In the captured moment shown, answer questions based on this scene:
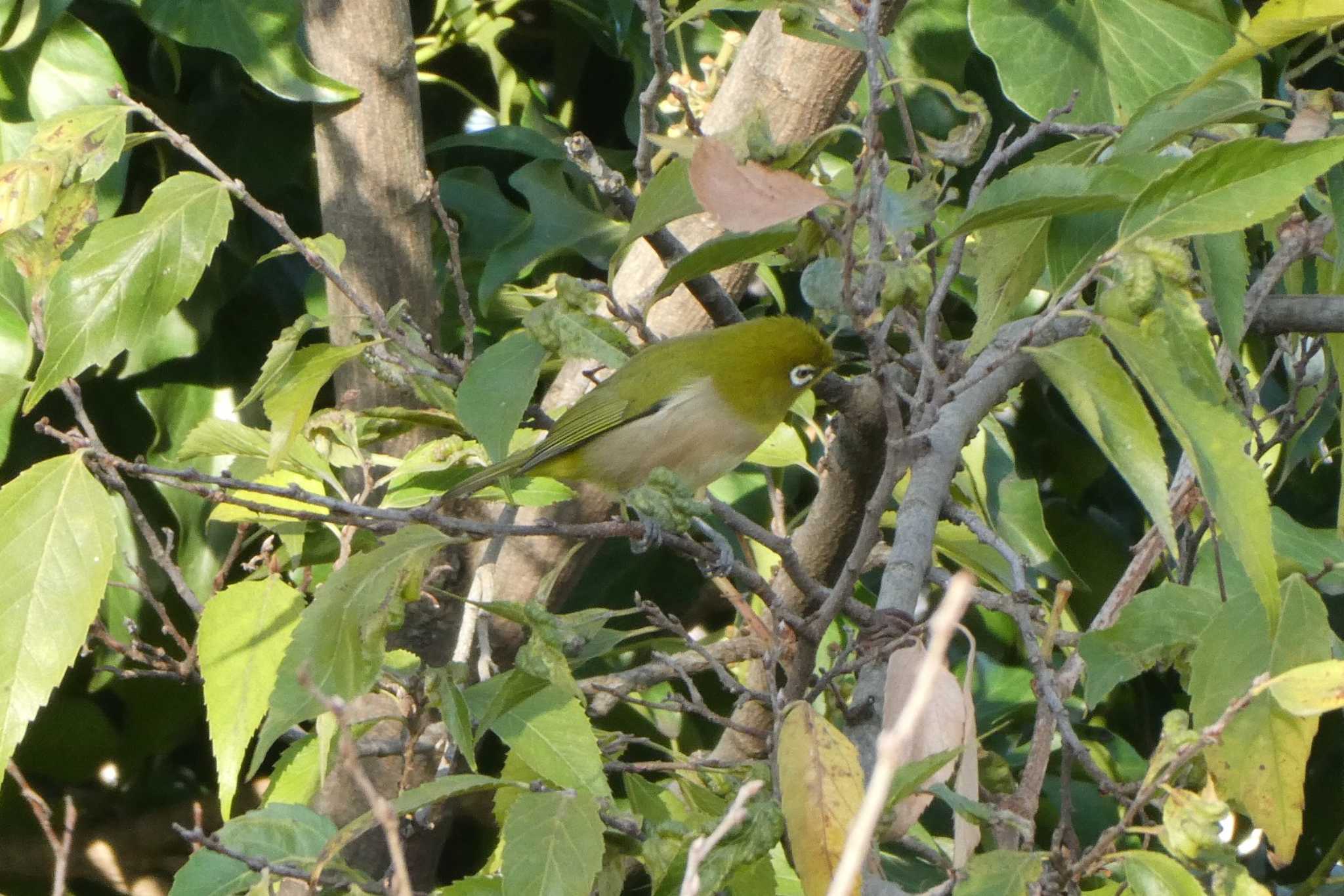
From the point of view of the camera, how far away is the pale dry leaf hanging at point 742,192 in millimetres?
1102

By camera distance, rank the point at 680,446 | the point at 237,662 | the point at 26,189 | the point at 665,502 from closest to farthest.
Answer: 1. the point at 665,502
2. the point at 26,189
3. the point at 237,662
4. the point at 680,446

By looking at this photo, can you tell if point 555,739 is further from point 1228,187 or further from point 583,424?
point 583,424

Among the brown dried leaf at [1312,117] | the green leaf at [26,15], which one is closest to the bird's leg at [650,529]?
the brown dried leaf at [1312,117]

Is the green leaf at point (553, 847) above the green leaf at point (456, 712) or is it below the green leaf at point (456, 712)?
above

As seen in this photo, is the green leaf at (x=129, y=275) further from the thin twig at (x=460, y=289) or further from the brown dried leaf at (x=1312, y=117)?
the brown dried leaf at (x=1312, y=117)

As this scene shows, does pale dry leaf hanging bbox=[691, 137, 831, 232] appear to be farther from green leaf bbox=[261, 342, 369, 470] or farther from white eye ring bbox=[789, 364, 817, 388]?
white eye ring bbox=[789, 364, 817, 388]

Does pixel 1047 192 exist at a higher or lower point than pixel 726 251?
higher

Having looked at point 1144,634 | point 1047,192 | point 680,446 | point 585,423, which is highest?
point 1047,192

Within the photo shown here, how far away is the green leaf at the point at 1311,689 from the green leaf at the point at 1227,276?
342mm

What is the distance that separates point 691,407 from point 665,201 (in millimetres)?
1301

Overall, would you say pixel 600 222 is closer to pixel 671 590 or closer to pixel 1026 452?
pixel 671 590

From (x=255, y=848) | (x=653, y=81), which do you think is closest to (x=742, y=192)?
(x=653, y=81)

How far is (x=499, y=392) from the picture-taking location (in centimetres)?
149

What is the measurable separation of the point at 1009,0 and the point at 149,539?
189 cm
